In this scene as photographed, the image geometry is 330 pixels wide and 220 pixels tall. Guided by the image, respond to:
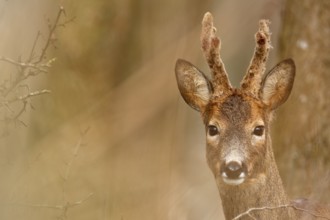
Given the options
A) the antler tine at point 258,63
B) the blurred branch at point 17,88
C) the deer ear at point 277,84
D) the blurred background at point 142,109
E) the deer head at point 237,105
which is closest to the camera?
the blurred branch at point 17,88

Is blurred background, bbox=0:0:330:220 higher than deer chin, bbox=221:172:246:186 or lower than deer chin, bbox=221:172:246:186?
higher

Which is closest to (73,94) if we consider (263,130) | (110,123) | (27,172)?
(110,123)

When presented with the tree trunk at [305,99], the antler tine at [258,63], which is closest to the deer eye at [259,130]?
the antler tine at [258,63]

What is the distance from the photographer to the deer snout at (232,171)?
7.03 metres

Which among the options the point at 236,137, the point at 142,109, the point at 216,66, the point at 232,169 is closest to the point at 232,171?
the point at 232,169

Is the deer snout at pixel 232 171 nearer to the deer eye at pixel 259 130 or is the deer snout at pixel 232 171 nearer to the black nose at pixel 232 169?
the black nose at pixel 232 169

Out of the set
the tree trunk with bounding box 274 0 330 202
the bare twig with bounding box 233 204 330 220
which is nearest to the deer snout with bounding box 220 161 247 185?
the bare twig with bounding box 233 204 330 220

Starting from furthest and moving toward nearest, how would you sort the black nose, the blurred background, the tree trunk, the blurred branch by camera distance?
the tree trunk
the blurred background
the black nose
the blurred branch

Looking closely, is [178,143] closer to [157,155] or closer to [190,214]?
[157,155]

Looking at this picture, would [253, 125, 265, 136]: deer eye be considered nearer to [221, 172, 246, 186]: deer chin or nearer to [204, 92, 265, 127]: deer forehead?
[204, 92, 265, 127]: deer forehead

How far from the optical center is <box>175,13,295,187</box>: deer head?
7160mm

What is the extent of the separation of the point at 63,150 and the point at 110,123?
66.8 inches

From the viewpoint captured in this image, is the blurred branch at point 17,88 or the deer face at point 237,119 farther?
the deer face at point 237,119

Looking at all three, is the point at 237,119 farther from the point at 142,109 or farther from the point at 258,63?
the point at 142,109
